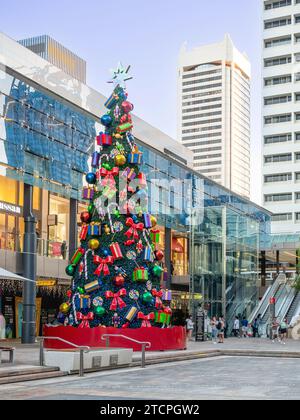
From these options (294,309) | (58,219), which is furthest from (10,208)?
(294,309)

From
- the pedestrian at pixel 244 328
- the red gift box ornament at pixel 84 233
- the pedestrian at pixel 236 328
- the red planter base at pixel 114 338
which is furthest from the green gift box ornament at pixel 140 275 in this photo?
the pedestrian at pixel 244 328

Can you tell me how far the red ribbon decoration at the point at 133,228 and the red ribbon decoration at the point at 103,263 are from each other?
1.13 m

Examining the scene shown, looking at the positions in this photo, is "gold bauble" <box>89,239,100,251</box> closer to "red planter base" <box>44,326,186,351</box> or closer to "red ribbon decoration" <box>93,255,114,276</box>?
"red ribbon decoration" <box>93,255,114,276</box>

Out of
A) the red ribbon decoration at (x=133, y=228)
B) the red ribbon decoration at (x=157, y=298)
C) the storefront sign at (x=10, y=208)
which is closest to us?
the red ribbon decoration at (x=133, y=228)

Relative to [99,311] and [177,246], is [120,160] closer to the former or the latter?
[99,311]

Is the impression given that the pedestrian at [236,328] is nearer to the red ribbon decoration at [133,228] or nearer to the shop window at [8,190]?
the shop window at [8,190]

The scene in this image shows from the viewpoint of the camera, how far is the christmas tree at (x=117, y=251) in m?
27.5

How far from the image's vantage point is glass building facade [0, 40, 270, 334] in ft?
119

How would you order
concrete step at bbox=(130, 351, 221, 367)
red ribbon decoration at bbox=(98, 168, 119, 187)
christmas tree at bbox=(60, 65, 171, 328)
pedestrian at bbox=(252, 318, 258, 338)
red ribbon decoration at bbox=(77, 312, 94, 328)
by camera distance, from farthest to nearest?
1. pedestrian at bbox=(252, 318, 258, 338)
2. red ribbon decoration at bbox=(98, 168, 119, 187)
3. christmas tree at bbox=(60, 65, 171, 328)
4. red ribbon decoration at bbox=(77, 312, 94, 328)
5. concrete step at bbox=(130, 351, 221, 367)

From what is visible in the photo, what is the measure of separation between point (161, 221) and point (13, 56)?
17.0 metres

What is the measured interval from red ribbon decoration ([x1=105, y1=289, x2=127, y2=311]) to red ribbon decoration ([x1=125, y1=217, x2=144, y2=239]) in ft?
6.94

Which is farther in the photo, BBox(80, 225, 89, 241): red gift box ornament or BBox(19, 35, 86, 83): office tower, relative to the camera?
BBox(19, 35, 86, 83): office tower

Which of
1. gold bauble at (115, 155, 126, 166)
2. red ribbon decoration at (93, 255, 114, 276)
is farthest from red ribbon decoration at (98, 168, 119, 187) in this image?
red ribbon decoration at (93, 255, 114, 276)

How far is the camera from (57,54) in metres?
60.0
